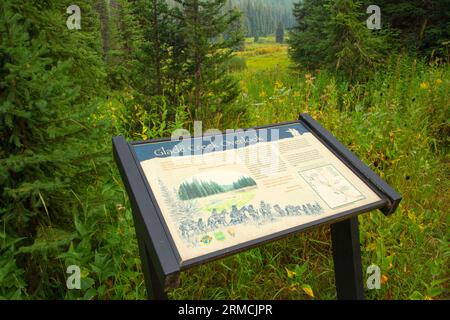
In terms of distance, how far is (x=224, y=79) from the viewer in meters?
4.24

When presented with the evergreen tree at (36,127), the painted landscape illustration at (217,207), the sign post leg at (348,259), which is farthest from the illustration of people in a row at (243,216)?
the evergreen tree at (36,127)

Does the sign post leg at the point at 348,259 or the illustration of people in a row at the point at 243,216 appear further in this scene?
the sign post leg at the point at 348,259

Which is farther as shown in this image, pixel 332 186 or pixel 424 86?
pixel 424 86

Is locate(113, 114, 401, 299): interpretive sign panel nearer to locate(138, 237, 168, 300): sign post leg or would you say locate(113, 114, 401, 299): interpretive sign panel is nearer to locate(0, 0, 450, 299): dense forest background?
locate(138, 237, 168, 300): sign post leg

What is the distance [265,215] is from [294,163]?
0.43 meters

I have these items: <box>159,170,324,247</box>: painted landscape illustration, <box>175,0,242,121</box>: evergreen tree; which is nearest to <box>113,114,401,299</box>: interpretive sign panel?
<box>159,170,324,247</box>: painted landscape illustration

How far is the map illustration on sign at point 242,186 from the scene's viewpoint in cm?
147

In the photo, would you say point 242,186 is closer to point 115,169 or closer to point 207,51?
point 115,169

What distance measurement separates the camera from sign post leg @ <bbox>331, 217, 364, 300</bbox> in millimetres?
2010

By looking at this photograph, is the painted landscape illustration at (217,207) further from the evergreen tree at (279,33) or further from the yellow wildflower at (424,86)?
the evergreen tree at (279,33)

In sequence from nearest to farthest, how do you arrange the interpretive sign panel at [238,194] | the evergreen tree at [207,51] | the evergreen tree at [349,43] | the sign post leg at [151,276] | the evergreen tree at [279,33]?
the interpretive sign panel at [238,194] < the sign post leg at [151,276] < the evergreen tree at [207,51] < the evergreen tree at [349,43] < the evergreen tree at [279,33]

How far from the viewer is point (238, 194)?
64.7 inches

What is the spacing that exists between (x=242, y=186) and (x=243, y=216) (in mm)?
183

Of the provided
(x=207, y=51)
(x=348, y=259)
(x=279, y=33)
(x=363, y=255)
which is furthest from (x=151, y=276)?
(x=279, y=33)
